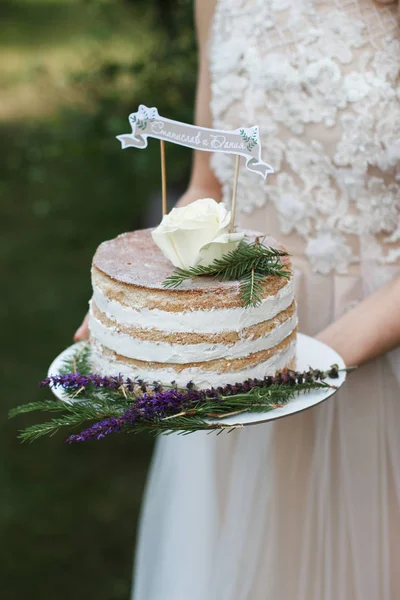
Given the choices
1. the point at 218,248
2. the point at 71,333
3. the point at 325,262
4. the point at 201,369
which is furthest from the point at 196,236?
the point at 71,333

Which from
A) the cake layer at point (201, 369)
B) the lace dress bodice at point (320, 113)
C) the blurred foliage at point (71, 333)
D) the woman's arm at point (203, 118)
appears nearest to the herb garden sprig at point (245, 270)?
the cake layer at point (201, 369)

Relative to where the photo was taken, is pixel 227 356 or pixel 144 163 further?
pixel 144 163

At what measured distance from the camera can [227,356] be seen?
5.23 feet

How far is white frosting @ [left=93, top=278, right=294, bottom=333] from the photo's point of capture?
5.08 feet

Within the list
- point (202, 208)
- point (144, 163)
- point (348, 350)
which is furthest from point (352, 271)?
point (144, 163)

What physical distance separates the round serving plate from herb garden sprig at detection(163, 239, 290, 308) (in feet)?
0.68

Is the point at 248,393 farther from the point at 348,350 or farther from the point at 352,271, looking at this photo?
the point at 352,271

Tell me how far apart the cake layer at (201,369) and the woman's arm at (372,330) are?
24 cm

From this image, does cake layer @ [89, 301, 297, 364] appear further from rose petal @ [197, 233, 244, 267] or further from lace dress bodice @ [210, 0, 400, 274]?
lace dress bodice @ [210, 0, 400, 274]

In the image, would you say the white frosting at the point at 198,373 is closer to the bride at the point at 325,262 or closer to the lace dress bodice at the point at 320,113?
the bride at the point at 325,262

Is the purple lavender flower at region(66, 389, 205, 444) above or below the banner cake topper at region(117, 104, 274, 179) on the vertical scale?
below

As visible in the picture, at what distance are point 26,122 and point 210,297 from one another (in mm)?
9666

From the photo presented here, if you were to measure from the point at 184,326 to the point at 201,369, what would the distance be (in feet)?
0.31

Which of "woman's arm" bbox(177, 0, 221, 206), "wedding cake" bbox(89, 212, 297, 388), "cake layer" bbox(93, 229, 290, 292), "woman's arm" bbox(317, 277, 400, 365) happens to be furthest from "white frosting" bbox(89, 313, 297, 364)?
"woman's arm" bbox(177, 0, 221, 206)
